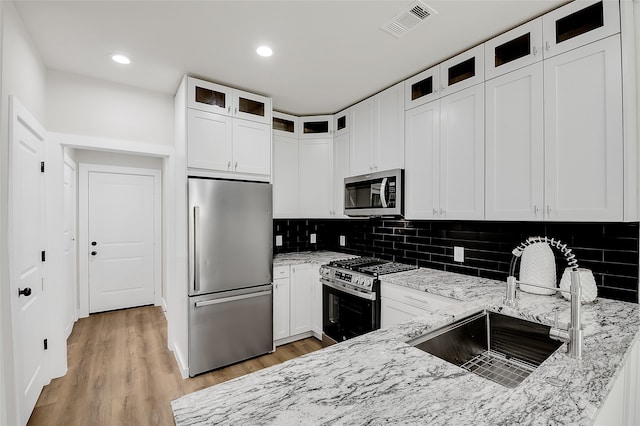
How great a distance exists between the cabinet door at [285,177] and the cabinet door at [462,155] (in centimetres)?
178

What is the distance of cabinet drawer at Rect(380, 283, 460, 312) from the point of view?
6.90 feet

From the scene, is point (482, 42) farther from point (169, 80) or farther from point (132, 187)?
point (132, 187)

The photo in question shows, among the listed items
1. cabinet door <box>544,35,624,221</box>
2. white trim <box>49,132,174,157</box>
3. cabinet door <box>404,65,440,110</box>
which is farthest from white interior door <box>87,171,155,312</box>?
cabinet door <box>544,35,624,221</box>

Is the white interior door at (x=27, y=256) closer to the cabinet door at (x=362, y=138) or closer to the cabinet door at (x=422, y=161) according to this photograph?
the cabinet door at (x=362, y=138)

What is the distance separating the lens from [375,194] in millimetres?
2943

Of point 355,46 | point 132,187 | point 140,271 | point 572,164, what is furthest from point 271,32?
point 140,271

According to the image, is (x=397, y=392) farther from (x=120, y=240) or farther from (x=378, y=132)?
(x=120, y=240)

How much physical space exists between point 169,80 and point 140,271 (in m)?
3.13

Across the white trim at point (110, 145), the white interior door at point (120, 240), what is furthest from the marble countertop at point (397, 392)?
the white interior door at point (120, 240)

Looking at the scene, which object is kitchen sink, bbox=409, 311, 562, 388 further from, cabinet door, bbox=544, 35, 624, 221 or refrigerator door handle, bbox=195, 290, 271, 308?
refrigerator door handle, bbox=195, 290, 271, 308

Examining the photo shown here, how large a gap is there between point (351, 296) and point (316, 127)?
212 cm

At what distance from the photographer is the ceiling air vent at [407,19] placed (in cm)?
180

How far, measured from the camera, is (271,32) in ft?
6.71

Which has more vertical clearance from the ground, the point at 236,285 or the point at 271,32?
the point at 271,32
